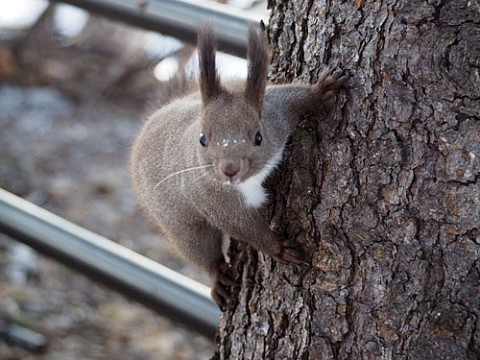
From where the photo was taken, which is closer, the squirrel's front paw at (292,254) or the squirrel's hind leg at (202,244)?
the squirrel's front paw at (292,254)

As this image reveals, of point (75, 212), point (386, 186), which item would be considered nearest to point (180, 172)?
point (386, 186)

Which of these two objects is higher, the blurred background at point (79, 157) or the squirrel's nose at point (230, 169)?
the squirrel's nose at point (230, 169)

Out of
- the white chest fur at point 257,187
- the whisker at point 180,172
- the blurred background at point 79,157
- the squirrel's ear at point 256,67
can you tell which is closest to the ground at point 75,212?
the blurred background at point 79,157

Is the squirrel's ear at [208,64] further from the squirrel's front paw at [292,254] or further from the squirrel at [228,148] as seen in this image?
the squirrel's front paw at [292,254]

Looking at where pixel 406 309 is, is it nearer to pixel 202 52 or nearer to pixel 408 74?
pixel 408 74

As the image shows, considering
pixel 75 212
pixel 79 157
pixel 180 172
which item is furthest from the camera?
pixel 79 157

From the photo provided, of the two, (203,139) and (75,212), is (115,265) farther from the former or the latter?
(75,212)
